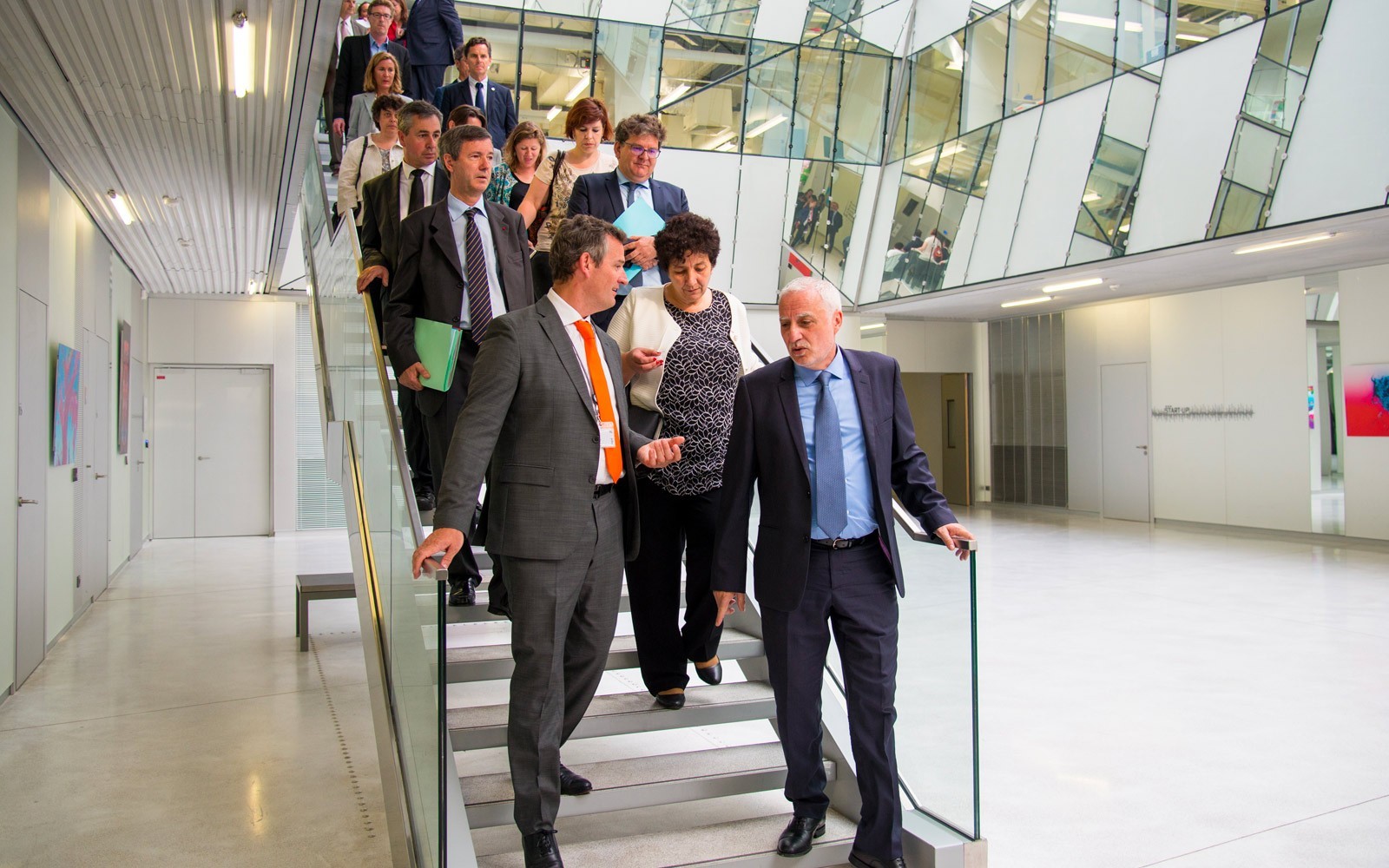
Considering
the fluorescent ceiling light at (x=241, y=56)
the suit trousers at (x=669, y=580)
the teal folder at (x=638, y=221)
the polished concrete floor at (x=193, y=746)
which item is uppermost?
the fluorescent ceiling light at (x=241, y=56)

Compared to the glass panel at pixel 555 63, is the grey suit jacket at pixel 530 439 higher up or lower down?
lower down

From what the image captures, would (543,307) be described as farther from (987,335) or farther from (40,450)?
(987,335)

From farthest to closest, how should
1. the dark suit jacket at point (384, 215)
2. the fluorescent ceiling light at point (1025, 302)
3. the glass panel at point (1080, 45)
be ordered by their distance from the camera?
1. the fluorescent ceiling light at point (1025, 302)
2. the glass panel at point (1080, 45)
3. the dark suit jacket at point (384, 215)

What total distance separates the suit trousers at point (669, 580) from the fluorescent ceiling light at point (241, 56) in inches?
139

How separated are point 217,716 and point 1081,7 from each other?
504 inches

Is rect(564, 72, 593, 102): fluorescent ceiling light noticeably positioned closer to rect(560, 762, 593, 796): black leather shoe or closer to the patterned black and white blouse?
the patterned black and white blouse

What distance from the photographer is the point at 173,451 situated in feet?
49.1

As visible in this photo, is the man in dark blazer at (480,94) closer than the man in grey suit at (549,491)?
No

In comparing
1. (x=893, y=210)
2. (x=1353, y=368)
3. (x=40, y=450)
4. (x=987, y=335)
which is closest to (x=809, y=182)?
(x=893, y=210)

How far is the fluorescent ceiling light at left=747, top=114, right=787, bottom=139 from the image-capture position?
53.3ft

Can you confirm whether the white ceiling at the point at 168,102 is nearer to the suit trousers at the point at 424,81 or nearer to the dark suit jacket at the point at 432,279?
the suit trousers at the point at 424,81

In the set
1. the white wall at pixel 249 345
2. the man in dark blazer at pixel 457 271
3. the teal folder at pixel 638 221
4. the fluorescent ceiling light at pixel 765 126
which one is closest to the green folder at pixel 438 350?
the man in dark blazer at pixel 457 271

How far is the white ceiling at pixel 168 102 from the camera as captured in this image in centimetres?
508

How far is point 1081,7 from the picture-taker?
12961 millimetres
